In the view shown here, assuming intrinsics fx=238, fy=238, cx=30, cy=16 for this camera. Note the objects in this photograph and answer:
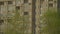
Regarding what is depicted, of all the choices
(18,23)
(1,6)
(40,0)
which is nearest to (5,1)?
(1,6)

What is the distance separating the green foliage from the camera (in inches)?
136

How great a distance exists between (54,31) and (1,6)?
1659mm

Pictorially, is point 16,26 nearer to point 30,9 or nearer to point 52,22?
point 52,22

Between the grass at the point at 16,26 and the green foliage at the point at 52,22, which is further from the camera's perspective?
the grass at the point at 16,26

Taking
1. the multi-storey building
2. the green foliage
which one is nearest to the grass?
the green foliage

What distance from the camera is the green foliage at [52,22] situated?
346 cm

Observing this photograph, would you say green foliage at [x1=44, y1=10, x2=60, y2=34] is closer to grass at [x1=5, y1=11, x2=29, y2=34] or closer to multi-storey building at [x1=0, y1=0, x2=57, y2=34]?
grass at [x1=5, y1=11, x2=29, y2=34]

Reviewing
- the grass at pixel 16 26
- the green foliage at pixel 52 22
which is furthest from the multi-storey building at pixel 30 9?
the green foliage at pixel 52 22

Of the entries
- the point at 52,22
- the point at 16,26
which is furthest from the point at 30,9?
the point at 52,22

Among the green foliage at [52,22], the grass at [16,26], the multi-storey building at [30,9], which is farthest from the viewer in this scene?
the multi-storey building at [30,9]

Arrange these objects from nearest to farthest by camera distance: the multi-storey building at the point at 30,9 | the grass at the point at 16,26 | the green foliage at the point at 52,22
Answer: the green foliage at the point at 52,22
the grass at the point at 16,26
the multi-storey building at the point at 30,9

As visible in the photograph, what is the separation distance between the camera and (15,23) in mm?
3650

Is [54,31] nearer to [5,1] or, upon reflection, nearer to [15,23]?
[15,23]

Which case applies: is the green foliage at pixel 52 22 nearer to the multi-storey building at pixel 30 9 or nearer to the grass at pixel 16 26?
the grass at pixel 16 26
